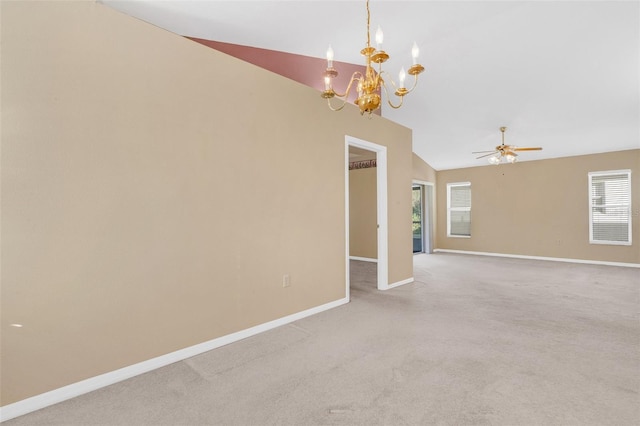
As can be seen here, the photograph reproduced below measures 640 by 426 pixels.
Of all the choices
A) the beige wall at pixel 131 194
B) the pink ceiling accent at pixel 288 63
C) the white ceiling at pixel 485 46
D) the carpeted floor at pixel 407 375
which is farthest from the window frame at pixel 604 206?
the beige wall at pixel 131 194

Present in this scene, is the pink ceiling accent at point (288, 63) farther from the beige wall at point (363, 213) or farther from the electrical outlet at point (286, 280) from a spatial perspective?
the beige wall at point (363, 213)

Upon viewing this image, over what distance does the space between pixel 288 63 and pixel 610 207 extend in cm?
754

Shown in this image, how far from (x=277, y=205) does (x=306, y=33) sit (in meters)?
1.68

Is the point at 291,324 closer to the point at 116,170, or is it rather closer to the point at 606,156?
the point at 116,170

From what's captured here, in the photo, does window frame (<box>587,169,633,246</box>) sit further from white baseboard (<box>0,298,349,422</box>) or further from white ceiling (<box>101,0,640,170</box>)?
white baseboard (<box>0,298,349,422</box>)

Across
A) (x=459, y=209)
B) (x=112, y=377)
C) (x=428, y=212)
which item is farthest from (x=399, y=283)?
(x=459, y=209)

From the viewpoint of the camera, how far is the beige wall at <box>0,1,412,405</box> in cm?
179

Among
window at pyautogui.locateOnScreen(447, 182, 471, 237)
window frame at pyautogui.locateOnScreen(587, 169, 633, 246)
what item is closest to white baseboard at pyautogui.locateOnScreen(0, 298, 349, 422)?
window at pyautogui.locateOnScreen(447, 182, 471, 237)

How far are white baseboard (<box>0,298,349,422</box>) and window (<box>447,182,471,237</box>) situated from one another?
7.24m

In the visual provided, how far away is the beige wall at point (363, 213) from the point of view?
7.38 m

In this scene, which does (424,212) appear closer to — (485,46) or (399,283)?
(399,283)

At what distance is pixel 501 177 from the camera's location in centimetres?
785

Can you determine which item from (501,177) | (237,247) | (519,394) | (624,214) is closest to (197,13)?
(237,247)

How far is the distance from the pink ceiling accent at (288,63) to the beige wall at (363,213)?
3746 millimetres
